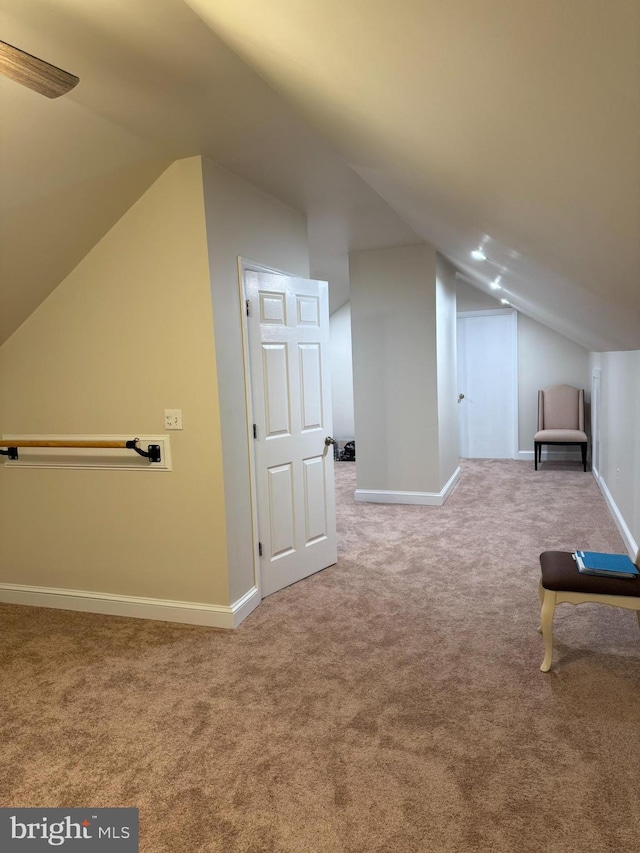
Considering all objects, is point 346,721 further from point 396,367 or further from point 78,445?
point 396,367

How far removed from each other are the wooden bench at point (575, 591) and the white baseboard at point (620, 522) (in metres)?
1.02

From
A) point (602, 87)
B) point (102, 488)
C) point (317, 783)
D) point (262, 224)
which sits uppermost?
point (262, 224)

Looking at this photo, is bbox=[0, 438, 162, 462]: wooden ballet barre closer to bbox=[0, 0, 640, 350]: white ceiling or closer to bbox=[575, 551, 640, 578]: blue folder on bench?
bbox=[0, 0, 640, 350]: white ceiling

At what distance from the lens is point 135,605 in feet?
10.8

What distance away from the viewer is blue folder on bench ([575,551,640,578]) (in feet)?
7.92

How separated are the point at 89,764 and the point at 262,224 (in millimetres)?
2782

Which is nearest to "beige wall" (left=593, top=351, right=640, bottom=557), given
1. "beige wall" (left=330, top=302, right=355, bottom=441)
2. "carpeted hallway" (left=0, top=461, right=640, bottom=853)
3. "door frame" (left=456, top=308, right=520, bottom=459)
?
"carpeted hallway" (left=0, top=461, right=640, bottom=853)

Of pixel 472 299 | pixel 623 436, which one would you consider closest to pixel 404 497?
pixel 623 436

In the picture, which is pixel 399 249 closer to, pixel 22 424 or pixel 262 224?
pixel 262 224

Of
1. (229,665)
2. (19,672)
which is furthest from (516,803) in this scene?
(19,672)

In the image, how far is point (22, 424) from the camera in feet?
11.2

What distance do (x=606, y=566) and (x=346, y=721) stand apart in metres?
1.26

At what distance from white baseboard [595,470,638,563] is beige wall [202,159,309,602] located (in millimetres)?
2218

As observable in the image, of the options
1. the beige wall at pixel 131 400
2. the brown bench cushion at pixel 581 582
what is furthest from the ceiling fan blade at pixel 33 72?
the brown bench cushion at pixel 581 582
